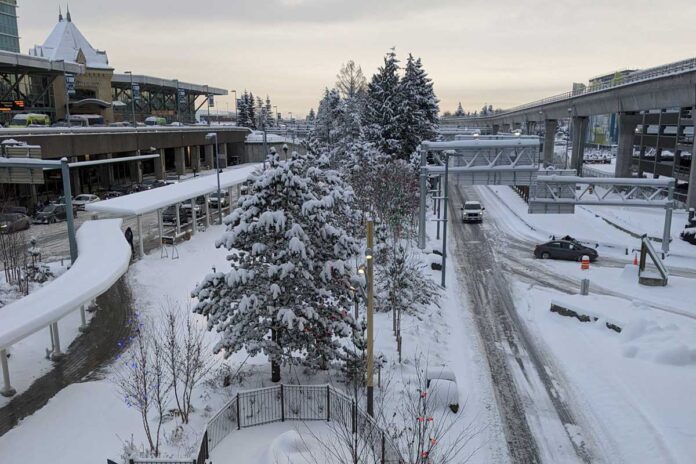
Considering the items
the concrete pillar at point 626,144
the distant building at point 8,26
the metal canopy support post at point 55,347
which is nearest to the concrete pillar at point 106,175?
the distant building at point 8,26

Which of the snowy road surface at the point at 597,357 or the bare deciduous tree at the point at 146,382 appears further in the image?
the snowy road surface at the point at 597,357

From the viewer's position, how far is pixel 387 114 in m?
53.5

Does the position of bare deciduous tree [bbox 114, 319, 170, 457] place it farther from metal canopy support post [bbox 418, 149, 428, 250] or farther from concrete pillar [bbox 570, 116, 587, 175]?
concrete pillar [bbox 570, 116, 587, 175]

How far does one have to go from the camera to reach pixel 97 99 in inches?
2936

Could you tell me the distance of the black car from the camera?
3269cm

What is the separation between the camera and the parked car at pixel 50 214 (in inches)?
1583

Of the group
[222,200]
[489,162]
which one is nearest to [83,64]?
[222,200]

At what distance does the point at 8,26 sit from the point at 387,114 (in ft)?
197

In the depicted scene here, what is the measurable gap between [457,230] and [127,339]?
29.1 metres

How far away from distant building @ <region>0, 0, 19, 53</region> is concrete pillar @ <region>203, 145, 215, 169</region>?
3080 centimetres

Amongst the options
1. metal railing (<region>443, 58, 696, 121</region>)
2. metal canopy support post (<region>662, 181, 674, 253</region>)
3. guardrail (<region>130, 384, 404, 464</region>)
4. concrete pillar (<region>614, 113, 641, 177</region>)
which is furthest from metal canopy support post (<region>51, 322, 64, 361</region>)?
concrete pillar (<region>614, 113, 641, 177</region>)

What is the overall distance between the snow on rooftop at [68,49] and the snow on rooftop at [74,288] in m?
64.0

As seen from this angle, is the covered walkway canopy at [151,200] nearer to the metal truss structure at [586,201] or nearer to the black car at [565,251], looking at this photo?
the metal truss structure at [586,201]

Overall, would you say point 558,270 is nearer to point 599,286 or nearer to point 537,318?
point 599,286
